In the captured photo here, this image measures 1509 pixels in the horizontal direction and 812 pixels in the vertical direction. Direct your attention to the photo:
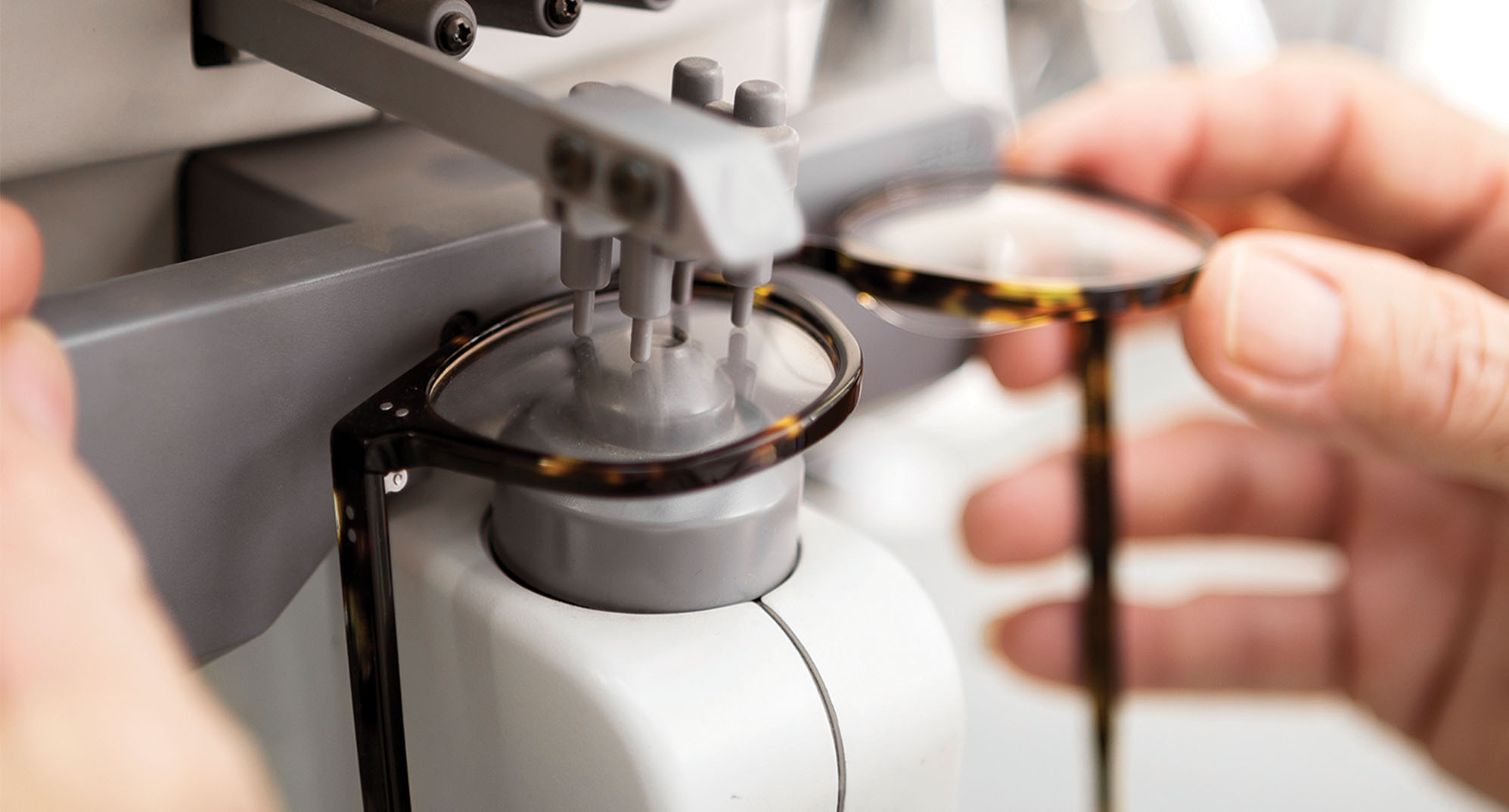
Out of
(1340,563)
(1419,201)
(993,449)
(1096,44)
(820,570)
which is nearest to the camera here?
(820,570)

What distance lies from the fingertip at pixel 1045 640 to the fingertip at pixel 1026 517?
0.09 feet

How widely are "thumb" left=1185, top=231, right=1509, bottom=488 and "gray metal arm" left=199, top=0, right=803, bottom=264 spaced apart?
221 millimetres

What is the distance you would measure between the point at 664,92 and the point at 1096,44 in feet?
4.24

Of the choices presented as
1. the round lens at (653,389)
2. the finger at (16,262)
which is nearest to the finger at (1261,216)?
the round lens at (653,389)

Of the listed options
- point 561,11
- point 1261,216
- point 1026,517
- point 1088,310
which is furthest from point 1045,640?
point 561,11

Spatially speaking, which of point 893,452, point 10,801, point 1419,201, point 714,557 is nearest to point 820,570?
point 714,557

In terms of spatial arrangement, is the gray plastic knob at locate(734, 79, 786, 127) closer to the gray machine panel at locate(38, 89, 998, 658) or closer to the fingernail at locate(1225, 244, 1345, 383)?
the gray machine panel at locate(38, 89, 998, 658)

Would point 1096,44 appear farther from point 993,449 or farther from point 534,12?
point 534,12

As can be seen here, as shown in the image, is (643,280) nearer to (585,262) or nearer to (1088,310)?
(585,262)

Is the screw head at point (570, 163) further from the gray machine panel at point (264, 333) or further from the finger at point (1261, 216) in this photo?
the finger at point (1261, 216)

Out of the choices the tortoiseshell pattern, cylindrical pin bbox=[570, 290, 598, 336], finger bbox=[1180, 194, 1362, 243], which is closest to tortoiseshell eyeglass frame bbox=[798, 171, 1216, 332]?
the tortoiseshell pattern

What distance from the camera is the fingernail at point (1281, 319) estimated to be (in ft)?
1.13

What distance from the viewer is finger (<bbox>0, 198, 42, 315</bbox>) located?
18 cm

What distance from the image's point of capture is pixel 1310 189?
1.79 feet
